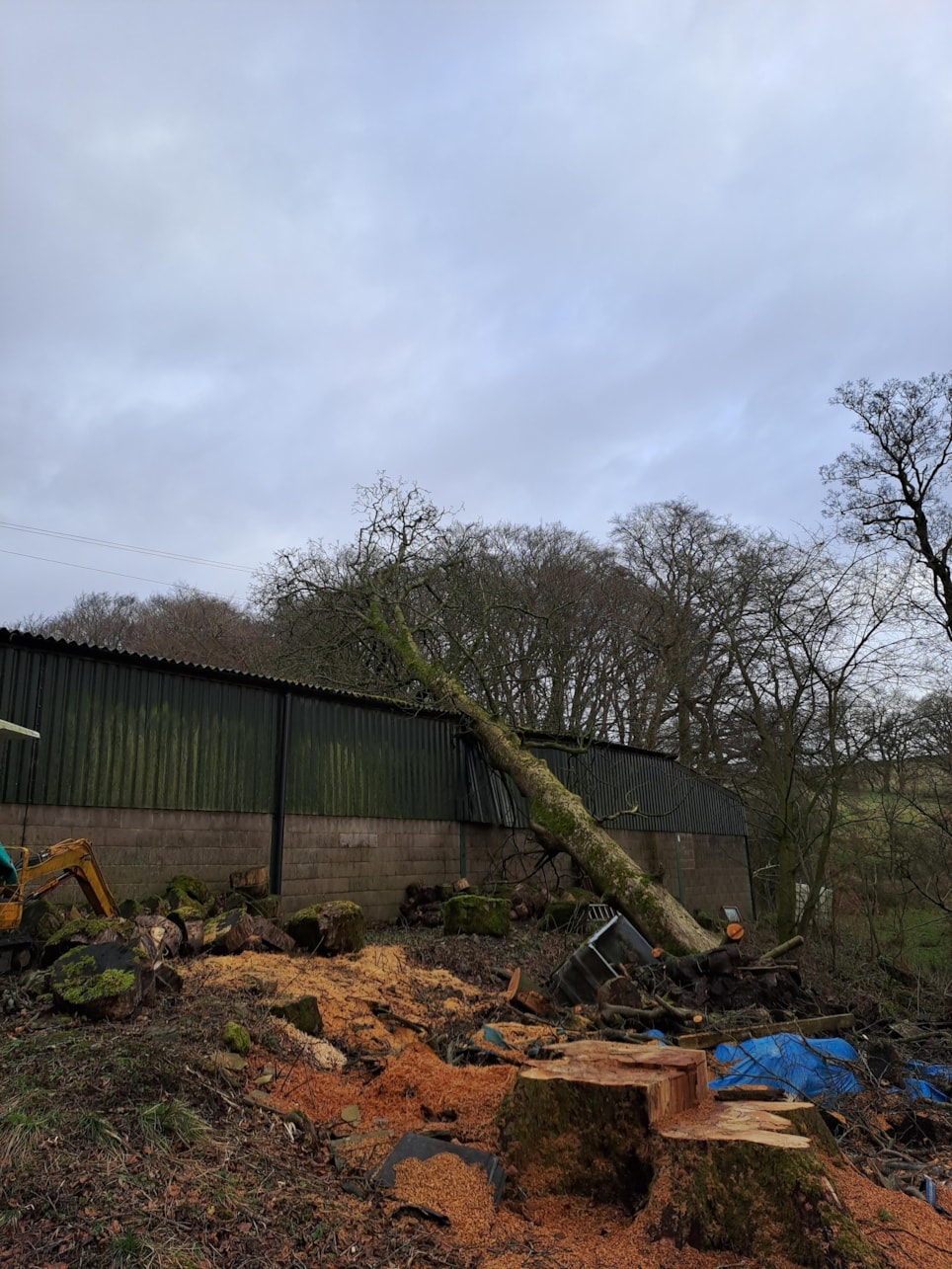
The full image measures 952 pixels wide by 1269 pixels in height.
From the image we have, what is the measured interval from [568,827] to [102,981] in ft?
24.6

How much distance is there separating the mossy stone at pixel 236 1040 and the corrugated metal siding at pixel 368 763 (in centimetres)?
817

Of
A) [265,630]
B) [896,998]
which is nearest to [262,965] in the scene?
[896,998]

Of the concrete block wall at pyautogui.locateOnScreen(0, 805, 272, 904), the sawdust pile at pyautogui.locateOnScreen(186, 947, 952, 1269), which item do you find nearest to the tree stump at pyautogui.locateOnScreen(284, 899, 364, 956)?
the sawdust pile at pyautogui.locateOnScreen(186, 947, 952, 1269)

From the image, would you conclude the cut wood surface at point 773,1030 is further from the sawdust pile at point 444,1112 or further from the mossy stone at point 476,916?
the mossy stone at point 476,916

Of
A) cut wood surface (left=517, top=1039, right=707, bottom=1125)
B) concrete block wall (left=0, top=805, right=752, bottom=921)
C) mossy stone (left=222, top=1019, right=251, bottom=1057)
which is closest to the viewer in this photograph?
cut wood surface (left=517, top=1039, right=707, bottom=1125)

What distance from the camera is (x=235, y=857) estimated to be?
1291 cm

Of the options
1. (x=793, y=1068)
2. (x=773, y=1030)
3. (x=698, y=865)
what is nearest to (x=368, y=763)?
(x=773, y=1030)

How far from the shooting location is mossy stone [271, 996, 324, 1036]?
21.1 feet

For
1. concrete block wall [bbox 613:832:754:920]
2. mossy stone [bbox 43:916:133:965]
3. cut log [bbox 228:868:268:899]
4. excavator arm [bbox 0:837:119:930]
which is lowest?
concrete block wall [bbox 613:832:754:920]

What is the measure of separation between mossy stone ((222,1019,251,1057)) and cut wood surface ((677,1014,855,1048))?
3.17 meters

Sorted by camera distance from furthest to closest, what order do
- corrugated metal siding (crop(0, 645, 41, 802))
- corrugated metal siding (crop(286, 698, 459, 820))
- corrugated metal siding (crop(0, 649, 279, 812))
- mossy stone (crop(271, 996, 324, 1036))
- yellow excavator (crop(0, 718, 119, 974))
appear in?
1. corrugated metal siding (crop(286, 698, 459, 820))
2. corrugated metal siding (crop(0, 649, 279, 812))
3. corrugated metal siding (crop(0, 645, 41, 802))
4. yellow excavator (crop(0, 718, 119, 974))
5. mossy stone (crop(271, 996, 324, 1036))

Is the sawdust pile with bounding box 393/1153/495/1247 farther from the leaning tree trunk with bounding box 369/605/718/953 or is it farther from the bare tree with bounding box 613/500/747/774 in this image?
the bare tree with bounding box 613/500/747/774

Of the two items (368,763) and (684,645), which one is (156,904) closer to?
(368,763)

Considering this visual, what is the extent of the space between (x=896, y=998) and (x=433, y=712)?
946 centimetres
